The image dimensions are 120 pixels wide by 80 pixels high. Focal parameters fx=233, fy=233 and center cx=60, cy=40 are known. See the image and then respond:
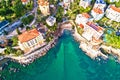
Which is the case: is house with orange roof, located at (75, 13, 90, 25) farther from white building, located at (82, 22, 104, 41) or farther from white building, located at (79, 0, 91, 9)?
white building, located at (79, 0, 91, 9)

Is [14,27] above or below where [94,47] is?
above

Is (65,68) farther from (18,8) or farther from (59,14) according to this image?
(18,8)

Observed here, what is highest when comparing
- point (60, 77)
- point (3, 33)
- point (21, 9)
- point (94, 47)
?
point (21, 9)

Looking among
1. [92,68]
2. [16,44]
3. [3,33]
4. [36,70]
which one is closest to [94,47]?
[92,68]

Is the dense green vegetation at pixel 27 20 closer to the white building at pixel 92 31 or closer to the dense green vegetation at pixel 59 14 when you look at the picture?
the dense green vegetation at pixel 59 14

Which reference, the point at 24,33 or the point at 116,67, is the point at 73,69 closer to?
the point at 116,67

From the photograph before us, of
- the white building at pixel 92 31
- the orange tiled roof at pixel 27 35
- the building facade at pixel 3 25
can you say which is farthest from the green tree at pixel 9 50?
the white building at pixel 92 31

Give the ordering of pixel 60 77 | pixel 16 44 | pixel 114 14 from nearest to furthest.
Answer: pixel 60 77, pixel 16 44, pixel 114 14
